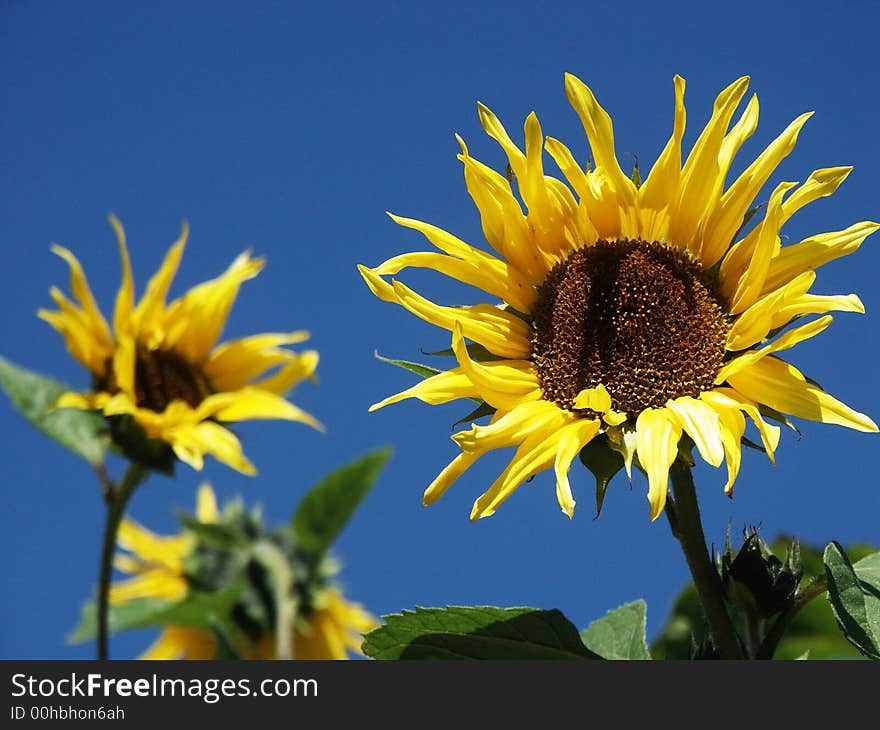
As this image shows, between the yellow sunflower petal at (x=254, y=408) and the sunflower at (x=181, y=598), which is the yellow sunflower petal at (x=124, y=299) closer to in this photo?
the yellow sunflower petal at (x=254, y=408)

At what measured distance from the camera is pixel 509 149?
8.00 feet

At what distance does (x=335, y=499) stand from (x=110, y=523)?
938 millimetres

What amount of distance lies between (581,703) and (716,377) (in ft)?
2.35

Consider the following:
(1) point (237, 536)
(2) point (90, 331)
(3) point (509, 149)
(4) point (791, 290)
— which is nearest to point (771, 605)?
(4) point (791, 290)

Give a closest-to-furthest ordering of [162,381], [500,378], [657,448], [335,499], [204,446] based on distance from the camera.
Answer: [657,448], [500,378], [204,446], [162,381], [335,499]

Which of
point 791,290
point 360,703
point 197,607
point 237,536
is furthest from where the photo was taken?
point 237,536

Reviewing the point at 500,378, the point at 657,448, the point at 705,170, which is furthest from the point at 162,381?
the point at 657,448

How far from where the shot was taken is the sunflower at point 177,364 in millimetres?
4426

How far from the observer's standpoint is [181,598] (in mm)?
6145

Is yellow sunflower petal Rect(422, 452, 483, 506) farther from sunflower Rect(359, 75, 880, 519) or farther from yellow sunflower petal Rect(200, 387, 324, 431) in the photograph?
yellow sunflower petal Rect(200, 387, 324, 431)

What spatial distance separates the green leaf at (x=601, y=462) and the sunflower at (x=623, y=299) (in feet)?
0.07

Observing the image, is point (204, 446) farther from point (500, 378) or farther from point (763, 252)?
point (763, 252)

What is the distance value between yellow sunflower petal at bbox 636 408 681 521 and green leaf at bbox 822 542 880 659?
0.35 metres

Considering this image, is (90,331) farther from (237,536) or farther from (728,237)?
(728,237)
